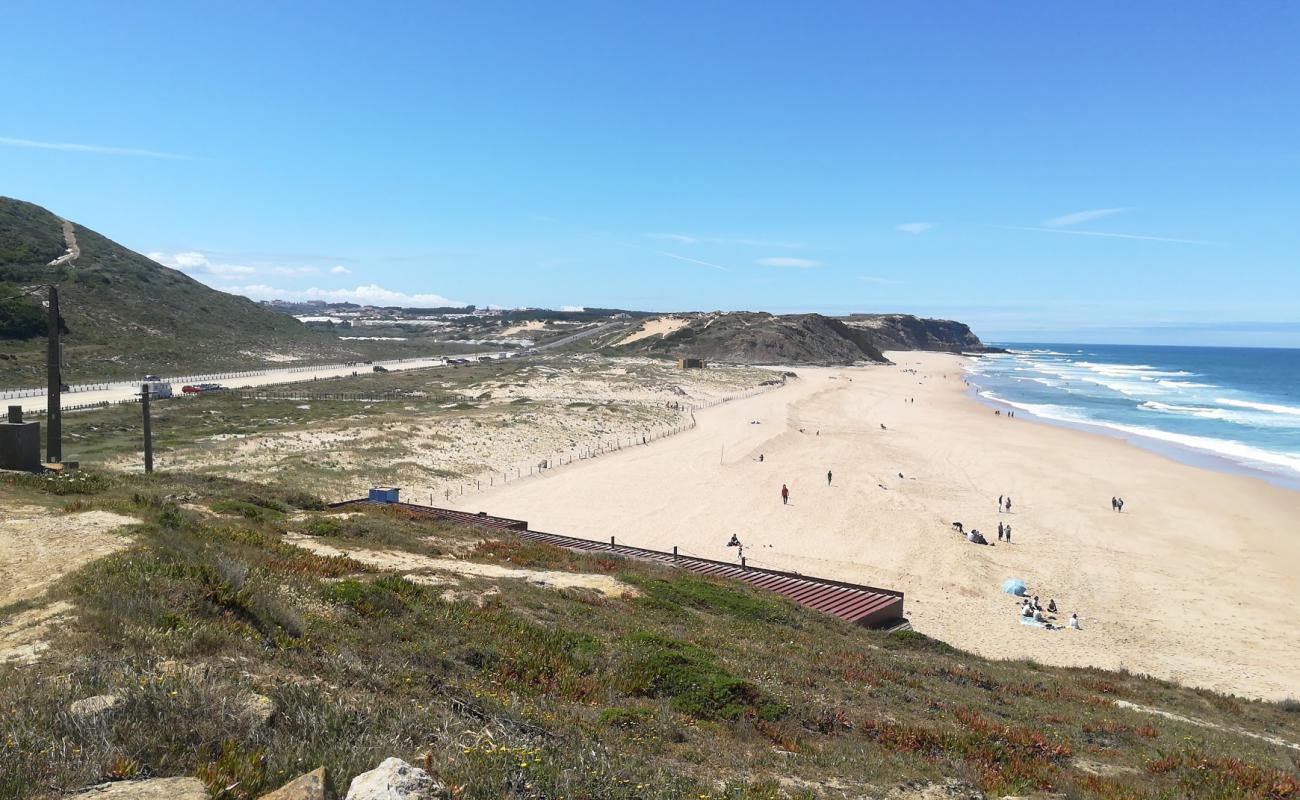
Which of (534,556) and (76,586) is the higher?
(76,586)

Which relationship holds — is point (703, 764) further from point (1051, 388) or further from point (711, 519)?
point (1051, 388)

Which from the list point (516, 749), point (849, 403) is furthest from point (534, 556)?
point (849, 403)

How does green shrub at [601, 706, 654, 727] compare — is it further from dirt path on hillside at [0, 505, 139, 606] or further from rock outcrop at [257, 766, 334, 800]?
dirt path on hillside at [0, 505, 139, 606]

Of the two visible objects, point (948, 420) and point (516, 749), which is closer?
point (516, 749)

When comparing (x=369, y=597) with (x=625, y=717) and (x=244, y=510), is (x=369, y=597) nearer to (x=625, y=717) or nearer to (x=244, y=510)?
(x=625, y=717)

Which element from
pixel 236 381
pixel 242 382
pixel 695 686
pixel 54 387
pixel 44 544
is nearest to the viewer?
pixel 695 686

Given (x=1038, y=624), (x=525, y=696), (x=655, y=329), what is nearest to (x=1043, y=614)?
(x=1038, y=624)
